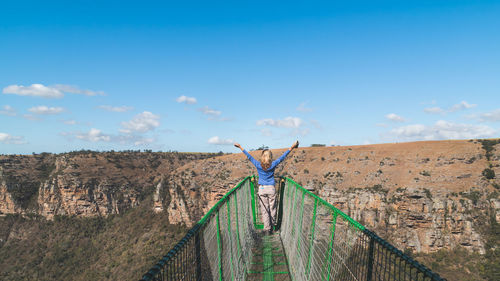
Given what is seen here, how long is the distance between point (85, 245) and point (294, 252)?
3193 inches

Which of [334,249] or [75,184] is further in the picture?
[75,184]

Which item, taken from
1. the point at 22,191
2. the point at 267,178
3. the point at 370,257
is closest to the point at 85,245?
the point at 22,191

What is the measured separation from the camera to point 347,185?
4428cm

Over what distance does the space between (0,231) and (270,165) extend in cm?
10141

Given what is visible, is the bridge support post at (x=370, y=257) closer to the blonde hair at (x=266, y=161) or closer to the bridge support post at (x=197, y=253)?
the bridge support post at (x=197, y=253)

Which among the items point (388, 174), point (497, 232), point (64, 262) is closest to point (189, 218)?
point (64, 262)

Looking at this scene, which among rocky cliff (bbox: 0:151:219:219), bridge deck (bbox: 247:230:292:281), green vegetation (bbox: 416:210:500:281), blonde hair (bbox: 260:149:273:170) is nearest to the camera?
bridge deck (bbox: 247:230:292:281)

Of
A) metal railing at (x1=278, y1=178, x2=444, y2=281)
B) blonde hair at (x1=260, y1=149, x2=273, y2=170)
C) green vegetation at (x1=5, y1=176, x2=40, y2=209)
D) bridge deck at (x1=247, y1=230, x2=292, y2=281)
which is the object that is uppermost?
blonde hair at (x1=260, y1=149, x2=273, y2=170)

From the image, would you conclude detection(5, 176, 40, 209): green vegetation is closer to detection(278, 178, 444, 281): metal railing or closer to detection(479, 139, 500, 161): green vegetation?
detection(278, 178, 444, 281): metal railing

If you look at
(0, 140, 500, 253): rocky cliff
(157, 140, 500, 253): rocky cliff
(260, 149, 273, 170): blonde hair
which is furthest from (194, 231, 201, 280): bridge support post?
(0, 140, 500, 253): rocky cliff

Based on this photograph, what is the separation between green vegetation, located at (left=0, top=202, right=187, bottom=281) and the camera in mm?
55812

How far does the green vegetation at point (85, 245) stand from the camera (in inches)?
2197

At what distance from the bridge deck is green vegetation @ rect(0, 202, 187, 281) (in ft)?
168

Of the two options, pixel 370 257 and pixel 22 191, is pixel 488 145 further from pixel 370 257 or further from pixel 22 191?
pixel 22 191
